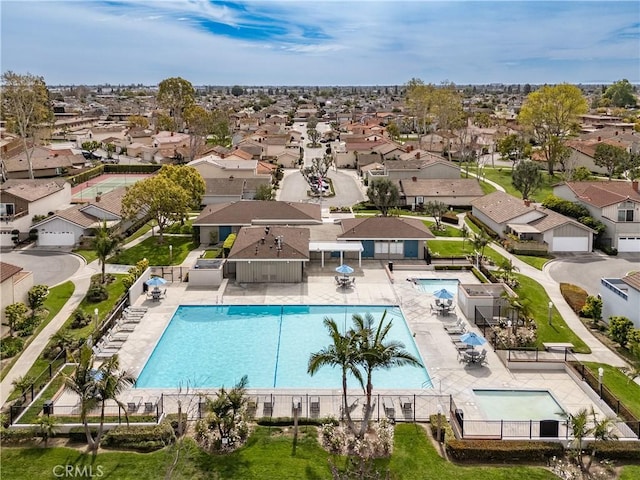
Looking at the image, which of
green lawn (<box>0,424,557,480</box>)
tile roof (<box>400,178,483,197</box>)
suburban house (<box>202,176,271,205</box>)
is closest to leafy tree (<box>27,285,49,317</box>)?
green lawn (<box>0,424,557,480</box>)

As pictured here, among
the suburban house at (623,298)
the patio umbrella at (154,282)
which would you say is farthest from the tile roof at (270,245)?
the suburban house at (623,298)

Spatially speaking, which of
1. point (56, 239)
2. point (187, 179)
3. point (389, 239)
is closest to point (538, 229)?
point (389, 239)

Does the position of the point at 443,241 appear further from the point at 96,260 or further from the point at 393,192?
the point at 96,260

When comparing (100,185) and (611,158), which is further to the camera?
(100,185)

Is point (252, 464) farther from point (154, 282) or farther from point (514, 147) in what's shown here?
point (514, 147)

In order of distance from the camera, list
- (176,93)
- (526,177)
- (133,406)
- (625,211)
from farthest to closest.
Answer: (176,93)
(526,177)
(625,211)
(133,406)

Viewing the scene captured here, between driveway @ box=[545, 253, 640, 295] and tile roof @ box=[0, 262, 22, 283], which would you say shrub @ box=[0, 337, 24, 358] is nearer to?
tile roof @ box=[0, 262, 22, 283]
